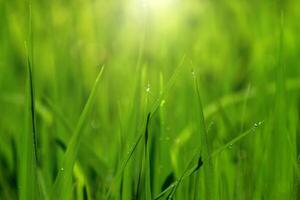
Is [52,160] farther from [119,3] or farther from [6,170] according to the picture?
[119,3]

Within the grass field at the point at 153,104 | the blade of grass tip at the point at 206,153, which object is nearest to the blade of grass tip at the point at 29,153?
the grass field at the point at 153,104

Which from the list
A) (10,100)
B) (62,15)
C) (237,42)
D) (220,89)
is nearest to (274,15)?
(237,42)

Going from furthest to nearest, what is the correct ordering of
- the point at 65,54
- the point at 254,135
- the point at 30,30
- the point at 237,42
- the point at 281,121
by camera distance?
the point at 237,42, the point at 65,54, the point at 254,135, the point at 281,121, the point at 30,30

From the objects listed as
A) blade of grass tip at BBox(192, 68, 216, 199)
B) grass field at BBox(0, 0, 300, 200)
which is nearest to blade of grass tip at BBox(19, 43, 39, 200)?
grass field at BBox(0, 0, 300, 200)

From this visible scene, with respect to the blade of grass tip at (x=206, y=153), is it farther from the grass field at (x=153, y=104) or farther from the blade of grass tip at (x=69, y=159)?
the blade of grass tip at (x=69, y=159)

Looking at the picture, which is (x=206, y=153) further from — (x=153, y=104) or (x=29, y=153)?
(x=29, y=153)

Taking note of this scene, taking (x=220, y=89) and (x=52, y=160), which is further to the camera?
(x=220, y=89)

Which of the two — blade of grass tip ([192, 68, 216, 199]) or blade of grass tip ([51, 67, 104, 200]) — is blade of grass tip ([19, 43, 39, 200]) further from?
blade of grass tip ([192, 68, 216, 199])
